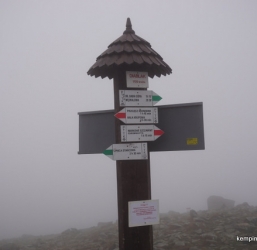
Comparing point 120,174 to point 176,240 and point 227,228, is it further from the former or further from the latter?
point 227,228

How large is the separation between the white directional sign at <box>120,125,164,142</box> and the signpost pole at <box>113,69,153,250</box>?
3.4 inches

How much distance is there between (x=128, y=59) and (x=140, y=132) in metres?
1.04

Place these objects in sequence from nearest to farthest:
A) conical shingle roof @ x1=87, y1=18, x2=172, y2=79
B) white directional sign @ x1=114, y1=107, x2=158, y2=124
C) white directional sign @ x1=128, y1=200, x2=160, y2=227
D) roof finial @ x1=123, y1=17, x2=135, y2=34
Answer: white directional sign @ x1=128, y1=200, x2=160, y2=227
white directional sign @ x1=114, y1=107, x2=158, y2=124
conical shingle roof @ x1=87, y1=18, x2=172, y2=79
roof finial @ x1=123, y1=17, x2=135, y2=34

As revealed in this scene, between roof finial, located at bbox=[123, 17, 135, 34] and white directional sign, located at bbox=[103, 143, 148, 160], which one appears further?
roof finial, located at bbox=[123, 17, 135, 34]

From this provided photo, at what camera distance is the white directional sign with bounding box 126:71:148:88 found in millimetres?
4421

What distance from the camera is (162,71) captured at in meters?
4.78

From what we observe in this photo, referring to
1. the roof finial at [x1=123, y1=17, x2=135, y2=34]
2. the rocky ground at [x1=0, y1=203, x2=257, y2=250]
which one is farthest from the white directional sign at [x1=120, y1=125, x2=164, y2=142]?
the rocky ground at [x1=0, y1=203, x2=257, y2=250]

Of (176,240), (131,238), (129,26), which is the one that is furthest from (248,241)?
(129,26)

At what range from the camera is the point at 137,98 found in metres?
4.40

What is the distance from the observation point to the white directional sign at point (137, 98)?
14.3 ft

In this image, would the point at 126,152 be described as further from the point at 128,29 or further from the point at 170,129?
the point at 128,29

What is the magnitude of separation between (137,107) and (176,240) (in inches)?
183

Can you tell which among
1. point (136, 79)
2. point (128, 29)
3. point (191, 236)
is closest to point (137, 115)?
point (136, 79)

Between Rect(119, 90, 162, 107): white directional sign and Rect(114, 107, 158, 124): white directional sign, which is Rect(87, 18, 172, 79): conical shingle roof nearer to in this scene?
Rect(119, 90, 162, 107): white directional sign
